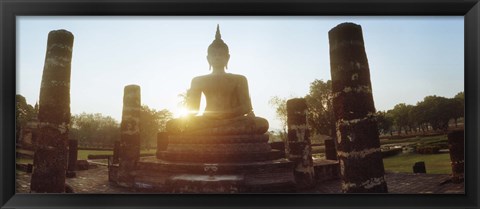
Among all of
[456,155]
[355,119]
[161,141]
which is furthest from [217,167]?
[161,141]

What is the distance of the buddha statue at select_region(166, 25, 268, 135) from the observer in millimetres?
6859

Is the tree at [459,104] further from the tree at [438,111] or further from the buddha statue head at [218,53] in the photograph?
the buddha statue head at [218,53]

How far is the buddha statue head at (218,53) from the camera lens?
25.1ft

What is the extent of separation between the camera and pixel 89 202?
12.8ft

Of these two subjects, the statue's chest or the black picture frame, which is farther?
the statue's chest

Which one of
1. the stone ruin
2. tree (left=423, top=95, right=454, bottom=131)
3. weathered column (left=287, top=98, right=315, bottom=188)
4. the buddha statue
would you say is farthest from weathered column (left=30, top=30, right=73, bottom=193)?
tree (left=423, top=95, right=454, bottom=131)

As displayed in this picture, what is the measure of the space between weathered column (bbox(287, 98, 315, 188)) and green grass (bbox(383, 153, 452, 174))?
95.1 inches

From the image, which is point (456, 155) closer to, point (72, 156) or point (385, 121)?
point (385, 121)

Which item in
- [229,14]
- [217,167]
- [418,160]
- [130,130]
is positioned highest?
[229,14]

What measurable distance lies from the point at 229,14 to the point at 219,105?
3612 mm

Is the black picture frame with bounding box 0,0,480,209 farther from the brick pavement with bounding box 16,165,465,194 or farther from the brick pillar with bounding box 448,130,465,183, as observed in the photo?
the brick pavement with bounding box 16,165,465,194

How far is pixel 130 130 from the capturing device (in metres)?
8.48

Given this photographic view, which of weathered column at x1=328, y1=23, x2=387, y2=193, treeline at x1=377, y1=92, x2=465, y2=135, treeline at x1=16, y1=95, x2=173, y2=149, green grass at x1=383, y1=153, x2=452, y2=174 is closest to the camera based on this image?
weathered column at x1=328, y1=23, x2=387, y2=193

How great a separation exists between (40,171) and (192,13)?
3.33 m
